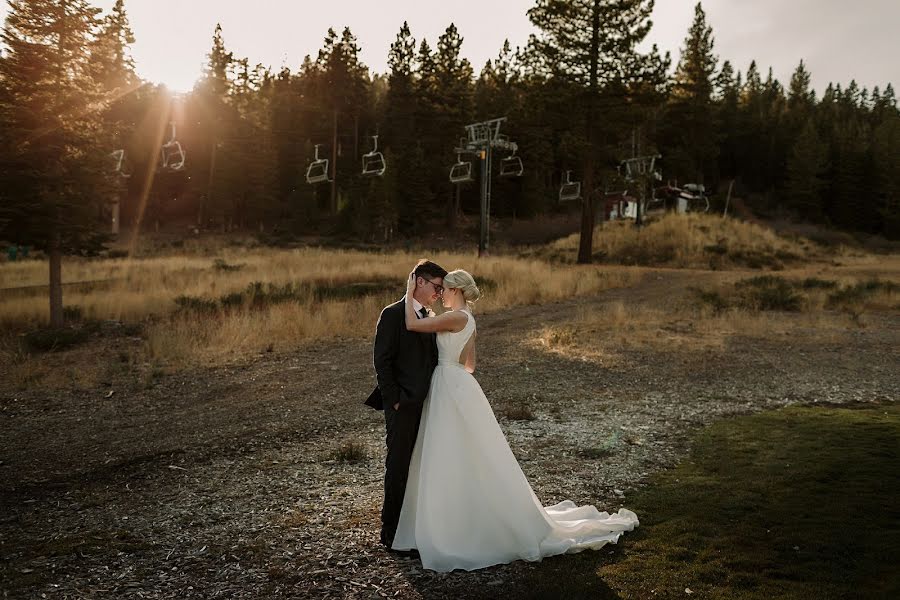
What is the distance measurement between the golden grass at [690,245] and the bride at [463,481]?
109ft

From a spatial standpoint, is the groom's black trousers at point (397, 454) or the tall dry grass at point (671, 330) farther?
the tall dry grass at point (671, 330)

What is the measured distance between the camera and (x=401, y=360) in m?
5.54

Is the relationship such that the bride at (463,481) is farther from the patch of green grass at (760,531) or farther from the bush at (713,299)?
the bush at (713,299)

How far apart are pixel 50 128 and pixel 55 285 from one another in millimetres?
3751

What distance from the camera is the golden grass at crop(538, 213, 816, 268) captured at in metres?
37.3

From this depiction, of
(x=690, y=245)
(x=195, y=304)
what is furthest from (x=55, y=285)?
(x=690, y=245)

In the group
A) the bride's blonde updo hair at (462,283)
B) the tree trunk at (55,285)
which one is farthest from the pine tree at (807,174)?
the bride's blonde updo hair at (462,283)

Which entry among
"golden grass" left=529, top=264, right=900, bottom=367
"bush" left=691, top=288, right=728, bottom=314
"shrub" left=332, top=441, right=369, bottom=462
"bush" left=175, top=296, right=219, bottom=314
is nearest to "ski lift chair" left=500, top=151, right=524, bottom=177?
"bush" left=691, top=288, right=728, bottom=314

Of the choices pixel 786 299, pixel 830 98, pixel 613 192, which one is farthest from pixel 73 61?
pixel 830 98

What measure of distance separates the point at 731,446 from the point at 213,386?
336 inches

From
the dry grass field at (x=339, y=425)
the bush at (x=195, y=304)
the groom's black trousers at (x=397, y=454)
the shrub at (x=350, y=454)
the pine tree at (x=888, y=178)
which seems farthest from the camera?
the pine tree at (x=888, y=178)

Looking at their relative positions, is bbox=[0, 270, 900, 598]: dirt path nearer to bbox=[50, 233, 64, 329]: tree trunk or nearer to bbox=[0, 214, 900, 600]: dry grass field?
bbox=[0, 214, 900, 600]: dry grass field

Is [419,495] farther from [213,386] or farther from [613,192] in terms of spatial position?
[613,192]

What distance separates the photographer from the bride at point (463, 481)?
5.31 m
